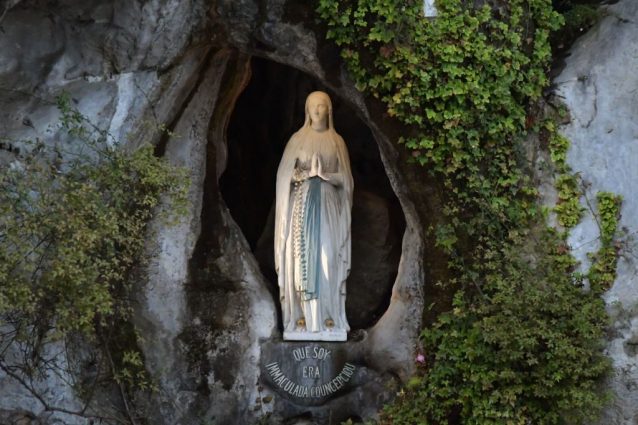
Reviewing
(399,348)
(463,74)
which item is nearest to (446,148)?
(463,74)

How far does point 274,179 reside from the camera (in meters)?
10.8

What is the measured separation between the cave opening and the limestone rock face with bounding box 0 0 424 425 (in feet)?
1.81

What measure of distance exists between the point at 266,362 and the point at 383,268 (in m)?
1.41

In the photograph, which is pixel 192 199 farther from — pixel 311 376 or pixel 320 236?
pixel 311 376

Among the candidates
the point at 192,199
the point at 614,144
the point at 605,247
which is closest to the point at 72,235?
the point at 192,199

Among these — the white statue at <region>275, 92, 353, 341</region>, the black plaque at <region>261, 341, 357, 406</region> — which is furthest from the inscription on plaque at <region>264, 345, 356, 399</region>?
the white statue at <region>275, 92, 353, 341</region>

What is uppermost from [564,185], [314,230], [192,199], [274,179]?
[274,179]

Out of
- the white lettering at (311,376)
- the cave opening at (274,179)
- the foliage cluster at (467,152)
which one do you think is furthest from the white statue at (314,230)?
the foliage cluster at (467,152)

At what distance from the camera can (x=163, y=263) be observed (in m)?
9.33

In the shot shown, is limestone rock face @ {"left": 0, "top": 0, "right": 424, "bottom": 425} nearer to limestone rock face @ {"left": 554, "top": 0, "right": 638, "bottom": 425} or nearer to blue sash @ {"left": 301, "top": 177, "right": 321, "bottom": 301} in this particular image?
blue sash @ {"left": 301, "top": 177, "right": 321, "bottom": 301}

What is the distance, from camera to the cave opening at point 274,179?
10070 millimetres

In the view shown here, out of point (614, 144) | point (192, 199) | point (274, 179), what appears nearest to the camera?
point (614, 144)

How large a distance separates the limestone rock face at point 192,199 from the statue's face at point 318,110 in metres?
0.30

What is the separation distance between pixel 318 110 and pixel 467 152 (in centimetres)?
143
